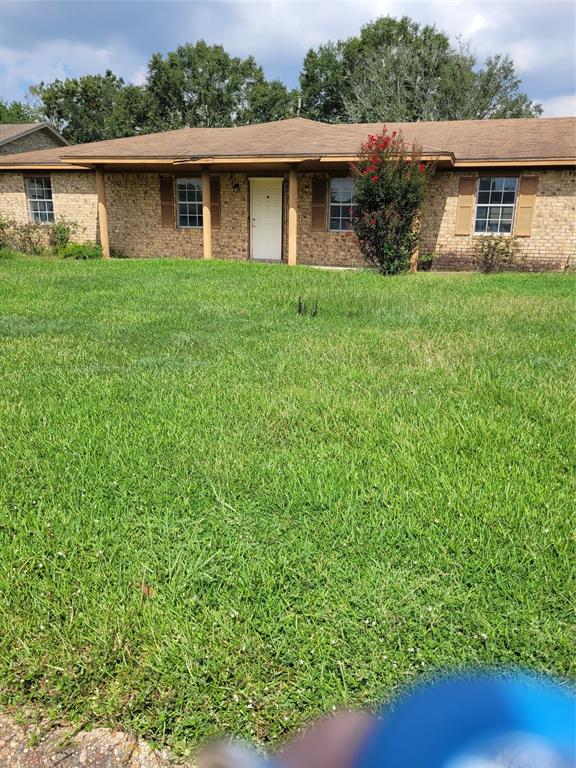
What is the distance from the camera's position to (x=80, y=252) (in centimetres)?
1677

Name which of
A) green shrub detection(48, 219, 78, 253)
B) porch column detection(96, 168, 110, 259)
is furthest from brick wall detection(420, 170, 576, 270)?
green shrub detection(48, 219, 78, 253)

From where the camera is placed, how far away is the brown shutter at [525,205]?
48.1 feet

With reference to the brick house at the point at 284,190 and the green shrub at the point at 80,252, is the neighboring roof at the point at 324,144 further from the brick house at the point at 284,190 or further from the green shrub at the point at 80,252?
the green shrub at the point at 80,252

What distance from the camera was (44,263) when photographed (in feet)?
47.8

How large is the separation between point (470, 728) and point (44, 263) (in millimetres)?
15540

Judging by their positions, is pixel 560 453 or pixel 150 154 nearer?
pixel 560 453

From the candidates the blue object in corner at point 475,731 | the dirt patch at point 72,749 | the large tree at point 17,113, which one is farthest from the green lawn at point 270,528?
the large tree at point 17,113

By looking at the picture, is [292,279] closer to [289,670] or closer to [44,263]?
[44,263]

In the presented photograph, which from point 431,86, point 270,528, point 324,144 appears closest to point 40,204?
point 324,144

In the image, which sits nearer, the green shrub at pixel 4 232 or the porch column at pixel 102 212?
the porch column at pixel 102 212

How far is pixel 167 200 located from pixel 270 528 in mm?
16559

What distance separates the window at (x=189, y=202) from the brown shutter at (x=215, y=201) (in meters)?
0.44

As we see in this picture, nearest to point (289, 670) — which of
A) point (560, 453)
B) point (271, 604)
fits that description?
point (271, 604)

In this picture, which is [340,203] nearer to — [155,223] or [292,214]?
[292,214]
